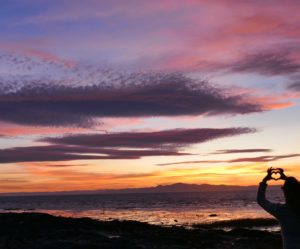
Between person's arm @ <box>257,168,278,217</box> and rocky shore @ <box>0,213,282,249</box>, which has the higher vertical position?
person's arm @ <box>257,168,278,217</box>

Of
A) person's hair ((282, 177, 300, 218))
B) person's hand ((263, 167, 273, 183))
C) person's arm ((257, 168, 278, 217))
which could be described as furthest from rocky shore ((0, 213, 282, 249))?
person's hair ((282, 177, 300, 218))

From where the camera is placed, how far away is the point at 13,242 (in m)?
27.8

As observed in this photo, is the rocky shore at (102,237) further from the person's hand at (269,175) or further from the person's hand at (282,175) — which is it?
the person's hand at (282,175)

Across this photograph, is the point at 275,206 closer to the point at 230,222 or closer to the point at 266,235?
the point at 266,235

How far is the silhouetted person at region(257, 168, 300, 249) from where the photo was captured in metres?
6.45

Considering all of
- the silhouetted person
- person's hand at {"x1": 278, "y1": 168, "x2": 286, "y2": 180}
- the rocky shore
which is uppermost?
person's hand at {"x1": 278, "y1": 168, "x2": 286, "y2": 180}

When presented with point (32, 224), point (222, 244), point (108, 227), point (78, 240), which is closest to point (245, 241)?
point (222, 244)

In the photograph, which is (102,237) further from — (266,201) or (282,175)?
(282,175)

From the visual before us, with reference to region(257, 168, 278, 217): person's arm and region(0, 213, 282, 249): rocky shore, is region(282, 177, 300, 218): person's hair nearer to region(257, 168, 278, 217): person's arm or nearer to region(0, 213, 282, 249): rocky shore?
region(257, 168, 278, 217): person's arm

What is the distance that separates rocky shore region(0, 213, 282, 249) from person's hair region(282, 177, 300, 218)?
1989 centimetres

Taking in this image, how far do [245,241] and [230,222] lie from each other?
2545 cm

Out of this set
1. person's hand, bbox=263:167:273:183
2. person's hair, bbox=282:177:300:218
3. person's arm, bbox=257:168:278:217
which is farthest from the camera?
person's arm, bbox=257:168:278:217

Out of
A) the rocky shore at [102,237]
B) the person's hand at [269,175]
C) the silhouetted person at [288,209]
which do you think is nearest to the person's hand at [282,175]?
the silhouetted person at [288,209]

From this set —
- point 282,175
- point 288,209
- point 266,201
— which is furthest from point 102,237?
point 282,175
